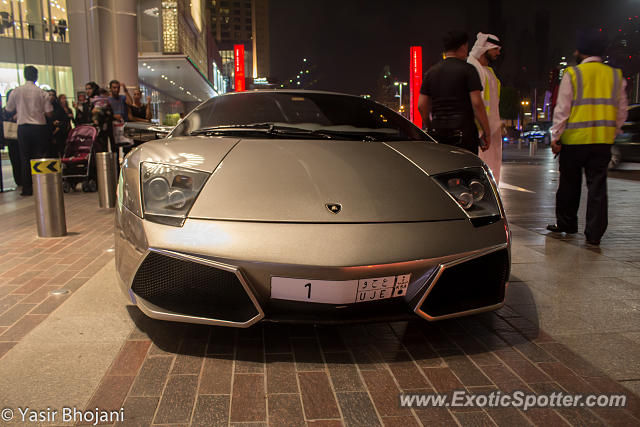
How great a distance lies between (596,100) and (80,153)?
306 inches

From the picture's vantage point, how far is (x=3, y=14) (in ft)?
78.7

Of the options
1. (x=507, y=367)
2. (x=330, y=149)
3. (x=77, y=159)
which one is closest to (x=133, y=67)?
(x=77, y=159)

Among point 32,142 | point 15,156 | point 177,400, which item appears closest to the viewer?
point 177,400

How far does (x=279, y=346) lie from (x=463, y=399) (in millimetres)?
867

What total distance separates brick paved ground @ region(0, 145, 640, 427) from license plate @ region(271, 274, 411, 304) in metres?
0.33

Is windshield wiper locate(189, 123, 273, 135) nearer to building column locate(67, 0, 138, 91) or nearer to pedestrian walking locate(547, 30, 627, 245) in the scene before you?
pedestrian walking locate(547, 30, 627, 245)

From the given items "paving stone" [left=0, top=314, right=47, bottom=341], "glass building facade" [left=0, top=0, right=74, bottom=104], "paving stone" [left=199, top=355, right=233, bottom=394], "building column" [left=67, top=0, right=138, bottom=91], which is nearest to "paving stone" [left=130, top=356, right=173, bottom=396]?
"paving stone" [left=199, top=355, right=233, bottom=394]

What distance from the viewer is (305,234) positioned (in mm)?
2047

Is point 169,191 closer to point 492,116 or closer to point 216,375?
point 216,375

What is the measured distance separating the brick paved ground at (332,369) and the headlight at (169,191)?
0.64m

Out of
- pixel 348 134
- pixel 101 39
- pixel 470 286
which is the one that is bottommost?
pixel 470 286

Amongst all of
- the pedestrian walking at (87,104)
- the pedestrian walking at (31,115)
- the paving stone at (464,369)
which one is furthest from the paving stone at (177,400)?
the pedestrian walking at (87,104)

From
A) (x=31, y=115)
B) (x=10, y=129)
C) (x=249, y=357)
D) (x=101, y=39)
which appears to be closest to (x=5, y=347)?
(x=249, y=357)

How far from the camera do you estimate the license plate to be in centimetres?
201
